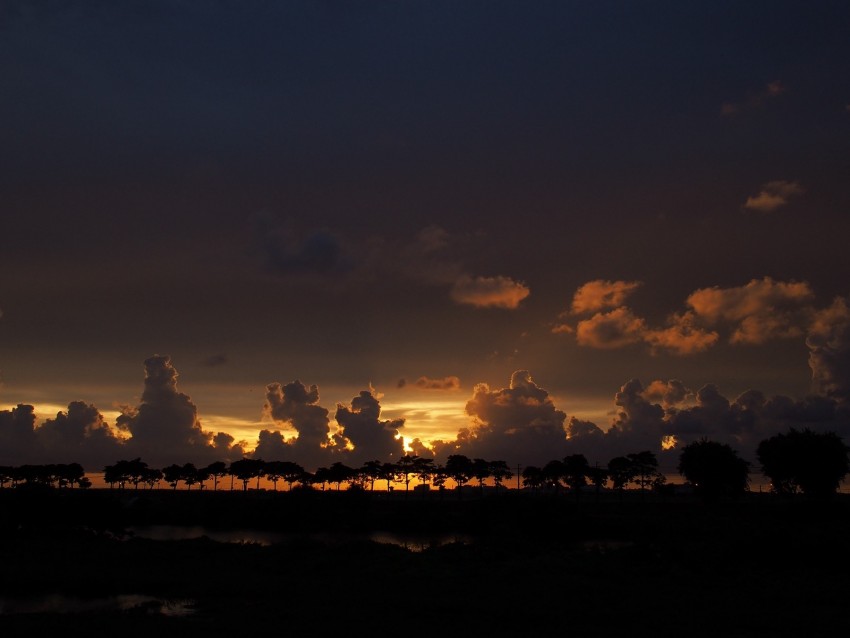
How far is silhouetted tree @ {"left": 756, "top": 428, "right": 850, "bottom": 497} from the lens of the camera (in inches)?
3974

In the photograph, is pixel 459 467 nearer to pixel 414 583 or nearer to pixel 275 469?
pixel 275 469

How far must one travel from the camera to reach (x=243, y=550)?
51344 mm

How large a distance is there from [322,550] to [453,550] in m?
10.0

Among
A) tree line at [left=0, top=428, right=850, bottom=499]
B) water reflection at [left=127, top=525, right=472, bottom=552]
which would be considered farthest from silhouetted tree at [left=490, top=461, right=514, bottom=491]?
water reflection at [left=127, top=525, right=472, bottom=552]

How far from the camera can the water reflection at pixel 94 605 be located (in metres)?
32.2

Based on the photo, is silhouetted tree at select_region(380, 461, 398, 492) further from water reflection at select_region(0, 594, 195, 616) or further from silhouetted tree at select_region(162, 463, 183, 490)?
water reflection at select_region(0, 594, 195, 616)

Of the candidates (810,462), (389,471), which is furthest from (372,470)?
(810,462)

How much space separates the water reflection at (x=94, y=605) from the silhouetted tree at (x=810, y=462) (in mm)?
95938

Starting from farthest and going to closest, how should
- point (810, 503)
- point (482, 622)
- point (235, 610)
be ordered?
point (810, 503)
point (235, 610)
point (482, 622)

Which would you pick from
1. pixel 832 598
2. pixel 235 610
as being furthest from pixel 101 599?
pixel 832 598

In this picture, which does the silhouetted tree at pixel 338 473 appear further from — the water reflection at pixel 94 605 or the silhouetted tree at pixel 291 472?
the water reflection at pixel 94 605

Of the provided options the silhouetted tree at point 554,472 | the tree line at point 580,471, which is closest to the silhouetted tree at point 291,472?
the tree line at point 580,471

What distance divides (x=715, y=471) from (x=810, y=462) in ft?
45.2

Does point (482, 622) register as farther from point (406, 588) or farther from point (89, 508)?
point (89, 508)
